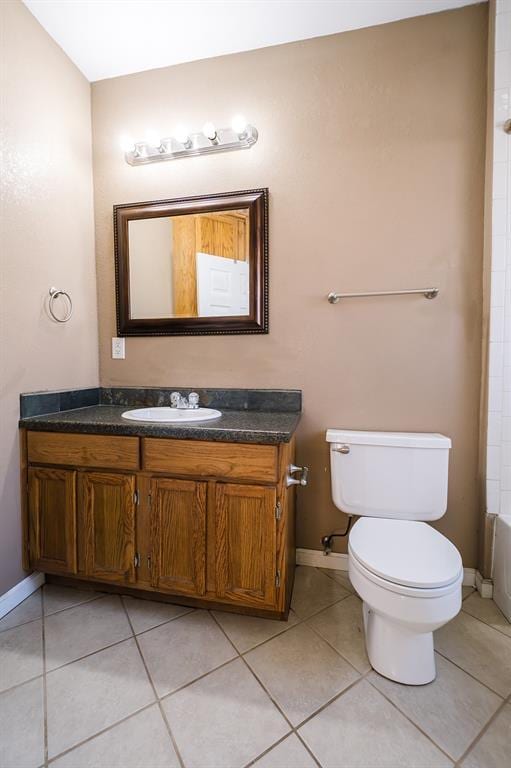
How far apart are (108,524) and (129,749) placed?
2.36 ft

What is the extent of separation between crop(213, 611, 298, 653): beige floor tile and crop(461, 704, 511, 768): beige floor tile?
0.65 m

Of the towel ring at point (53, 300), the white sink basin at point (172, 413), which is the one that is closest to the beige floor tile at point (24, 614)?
the white sink basin at point (172, 413)

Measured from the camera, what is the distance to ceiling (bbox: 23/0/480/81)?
1566 millimetres

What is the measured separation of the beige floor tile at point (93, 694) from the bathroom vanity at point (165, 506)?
27cm

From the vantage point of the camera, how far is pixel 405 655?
1183 millimetres

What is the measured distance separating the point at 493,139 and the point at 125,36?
1734 millimetres

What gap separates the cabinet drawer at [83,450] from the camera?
1.46 metres

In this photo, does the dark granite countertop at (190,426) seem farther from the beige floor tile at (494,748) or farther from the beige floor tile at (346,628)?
the beige floor tile at (494,748)

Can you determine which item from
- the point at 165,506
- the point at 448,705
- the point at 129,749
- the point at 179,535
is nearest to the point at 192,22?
the point at 165,506

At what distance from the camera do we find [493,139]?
152 centimetres

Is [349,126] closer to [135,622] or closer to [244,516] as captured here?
[244,516]

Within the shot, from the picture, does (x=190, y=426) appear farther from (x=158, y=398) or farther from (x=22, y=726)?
(x=22, y=726)

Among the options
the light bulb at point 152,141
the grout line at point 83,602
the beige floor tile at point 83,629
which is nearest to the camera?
the beige floor tile at point 83,629

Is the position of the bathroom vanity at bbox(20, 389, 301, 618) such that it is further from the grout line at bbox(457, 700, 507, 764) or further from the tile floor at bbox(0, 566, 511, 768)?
the grout line at bbox(457, 700, 507, 764)
